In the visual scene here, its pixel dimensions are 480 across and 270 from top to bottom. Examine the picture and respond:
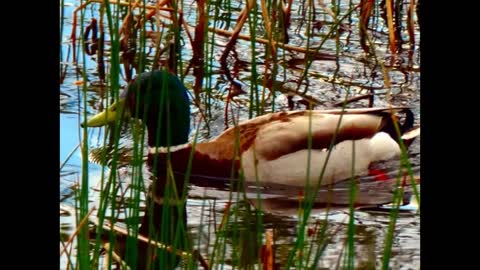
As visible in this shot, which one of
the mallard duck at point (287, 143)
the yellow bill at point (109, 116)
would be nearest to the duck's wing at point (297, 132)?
the mallard duck at point (287, 143)

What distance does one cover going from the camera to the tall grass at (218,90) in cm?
267

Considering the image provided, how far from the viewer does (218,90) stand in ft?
14.3

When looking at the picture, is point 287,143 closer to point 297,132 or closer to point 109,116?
point 297,132

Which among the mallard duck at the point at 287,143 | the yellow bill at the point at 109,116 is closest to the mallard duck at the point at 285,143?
the mallard duck at the point at 287,143

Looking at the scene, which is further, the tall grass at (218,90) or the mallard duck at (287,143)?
the mallard duck at (287,143)

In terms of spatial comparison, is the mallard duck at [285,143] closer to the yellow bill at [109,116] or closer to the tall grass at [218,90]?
the tall grass at [218,90]

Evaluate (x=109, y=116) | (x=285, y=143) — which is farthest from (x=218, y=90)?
(x=109, y=116)

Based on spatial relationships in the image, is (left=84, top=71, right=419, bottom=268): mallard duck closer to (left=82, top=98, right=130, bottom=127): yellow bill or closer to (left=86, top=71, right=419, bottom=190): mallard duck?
(left=86, top=71, right=419, bottom=190): mallard duck

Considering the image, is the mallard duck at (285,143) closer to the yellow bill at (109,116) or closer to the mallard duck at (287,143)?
the mallard duck at (287,143)

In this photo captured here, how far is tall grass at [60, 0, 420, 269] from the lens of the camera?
267 cm

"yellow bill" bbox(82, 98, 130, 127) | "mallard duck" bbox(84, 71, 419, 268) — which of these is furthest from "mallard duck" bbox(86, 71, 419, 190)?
"yellow bill" bbox(82, 98, 130, 127)

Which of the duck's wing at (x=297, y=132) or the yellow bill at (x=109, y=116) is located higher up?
the yellow bill at (x=109, y=116)

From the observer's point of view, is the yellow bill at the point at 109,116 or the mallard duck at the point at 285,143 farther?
the mallard duck at the point at 285,143
